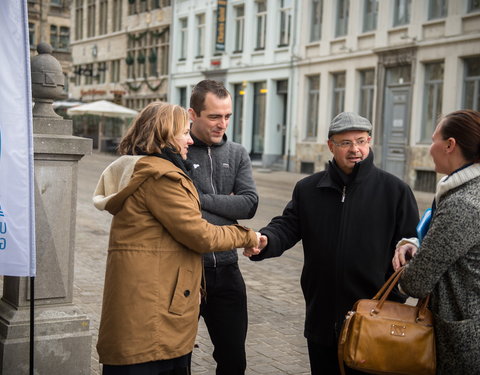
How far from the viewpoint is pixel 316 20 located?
3078cm

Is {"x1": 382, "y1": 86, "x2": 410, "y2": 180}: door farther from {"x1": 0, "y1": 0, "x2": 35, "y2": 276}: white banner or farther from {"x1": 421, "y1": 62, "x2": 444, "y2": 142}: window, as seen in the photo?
{"x1": 0, "y1": 0, "x2": 35, "y2": 276}: white banner

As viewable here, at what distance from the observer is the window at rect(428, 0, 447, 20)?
24.0 m

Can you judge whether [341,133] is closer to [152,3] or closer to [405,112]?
[405,112]

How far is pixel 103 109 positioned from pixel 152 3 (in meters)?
10.7

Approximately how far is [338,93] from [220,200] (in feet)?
85.4

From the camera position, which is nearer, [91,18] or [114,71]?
[114,71]

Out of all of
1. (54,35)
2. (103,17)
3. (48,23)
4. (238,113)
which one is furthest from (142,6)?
(48,23)

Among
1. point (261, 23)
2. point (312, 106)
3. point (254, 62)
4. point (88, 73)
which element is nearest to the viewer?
point (312, 106)

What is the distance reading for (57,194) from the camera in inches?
192

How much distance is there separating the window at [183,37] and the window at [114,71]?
967 cm

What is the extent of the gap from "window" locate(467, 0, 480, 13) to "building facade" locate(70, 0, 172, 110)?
2303cm

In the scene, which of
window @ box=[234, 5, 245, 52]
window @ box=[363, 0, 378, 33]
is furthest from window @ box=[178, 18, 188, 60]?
window @ box=[363, 0, 378, 33]

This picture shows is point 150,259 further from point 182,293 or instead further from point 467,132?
point 467,132

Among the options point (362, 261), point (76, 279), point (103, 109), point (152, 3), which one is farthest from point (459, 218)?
point (152, 3)
